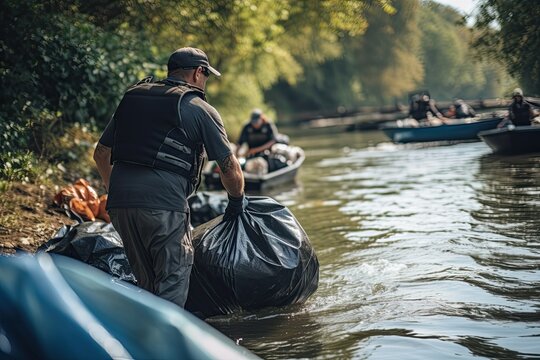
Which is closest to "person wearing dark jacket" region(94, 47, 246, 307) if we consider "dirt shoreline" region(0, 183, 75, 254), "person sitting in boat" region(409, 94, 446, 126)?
"dirt shoreline" region(0, 183, 75, 254)

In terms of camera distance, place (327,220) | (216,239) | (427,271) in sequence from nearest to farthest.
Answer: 1. (216,239)
2. (427,271)
3. (327,220)

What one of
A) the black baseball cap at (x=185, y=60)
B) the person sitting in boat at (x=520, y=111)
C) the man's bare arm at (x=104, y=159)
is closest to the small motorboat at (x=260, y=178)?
the person sitting in boat at (x=520, y=111)

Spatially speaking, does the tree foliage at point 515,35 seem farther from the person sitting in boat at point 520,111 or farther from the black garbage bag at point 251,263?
the black garbage bag at point 251,263

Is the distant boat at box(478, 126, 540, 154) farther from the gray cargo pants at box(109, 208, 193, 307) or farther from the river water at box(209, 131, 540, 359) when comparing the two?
the gray cargo pants at box(109, 208, 193, 307)

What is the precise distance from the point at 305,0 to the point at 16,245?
22.4m

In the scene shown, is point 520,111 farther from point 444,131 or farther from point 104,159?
point 104,159

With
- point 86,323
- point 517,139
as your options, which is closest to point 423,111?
point 517,139

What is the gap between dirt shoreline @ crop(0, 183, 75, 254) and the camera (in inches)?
281

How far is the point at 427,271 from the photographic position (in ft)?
22.2

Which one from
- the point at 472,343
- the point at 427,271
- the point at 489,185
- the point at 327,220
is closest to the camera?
the point at 472,343

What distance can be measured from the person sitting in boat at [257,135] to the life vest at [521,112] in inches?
203

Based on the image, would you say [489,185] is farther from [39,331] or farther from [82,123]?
[39,331]

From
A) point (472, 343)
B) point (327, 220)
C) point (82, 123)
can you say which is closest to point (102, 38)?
point (82, 123)

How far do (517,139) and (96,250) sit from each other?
1136 centimetres
